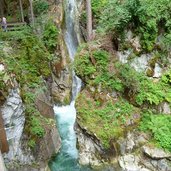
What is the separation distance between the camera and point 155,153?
11.7 metres

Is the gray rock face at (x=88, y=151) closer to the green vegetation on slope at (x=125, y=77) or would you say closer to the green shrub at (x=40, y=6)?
the green vegetation on slope at (x=125, y=77)

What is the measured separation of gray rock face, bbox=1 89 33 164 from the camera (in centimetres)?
1109

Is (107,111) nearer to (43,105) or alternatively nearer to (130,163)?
(130,163)

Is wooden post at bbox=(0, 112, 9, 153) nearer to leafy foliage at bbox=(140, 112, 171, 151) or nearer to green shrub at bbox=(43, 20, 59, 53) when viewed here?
leafy foliage at bbox=(140, 112, 171, 151)

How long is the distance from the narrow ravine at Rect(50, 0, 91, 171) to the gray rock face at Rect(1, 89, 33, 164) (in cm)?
189

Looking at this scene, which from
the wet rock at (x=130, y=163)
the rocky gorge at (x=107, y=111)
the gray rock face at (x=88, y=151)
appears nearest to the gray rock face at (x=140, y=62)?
the rocky gorge at (x=107, y=111)

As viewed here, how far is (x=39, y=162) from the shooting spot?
40.4ft

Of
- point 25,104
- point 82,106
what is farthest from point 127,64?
point 25,104

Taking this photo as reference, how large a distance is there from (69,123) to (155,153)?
5846 mm

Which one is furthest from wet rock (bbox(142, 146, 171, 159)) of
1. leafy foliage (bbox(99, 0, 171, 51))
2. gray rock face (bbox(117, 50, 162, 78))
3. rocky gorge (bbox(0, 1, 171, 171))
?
leafy foliage (bbox(99, 0, 171, 51))

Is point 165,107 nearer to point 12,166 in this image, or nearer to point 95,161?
point 95,161

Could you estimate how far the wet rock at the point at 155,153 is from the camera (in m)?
11.6

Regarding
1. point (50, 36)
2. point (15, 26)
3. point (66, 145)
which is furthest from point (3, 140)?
point (15, 26)

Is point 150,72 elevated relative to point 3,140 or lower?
elevated
